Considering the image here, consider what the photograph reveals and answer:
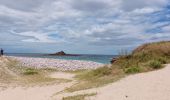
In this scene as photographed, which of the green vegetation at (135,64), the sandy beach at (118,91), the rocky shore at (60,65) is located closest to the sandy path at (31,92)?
the sandy beach at (118,91)

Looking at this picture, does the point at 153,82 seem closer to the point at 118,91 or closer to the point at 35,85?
the point at 118,91

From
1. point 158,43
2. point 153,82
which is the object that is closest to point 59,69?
point 158,43

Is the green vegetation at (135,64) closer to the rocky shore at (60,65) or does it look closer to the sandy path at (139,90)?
the sandy path at (139,90)

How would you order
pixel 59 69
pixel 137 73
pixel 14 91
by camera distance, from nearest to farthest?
pixel 14 91 → pixel 137 73 → pixel 59 69

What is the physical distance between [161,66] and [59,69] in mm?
13613

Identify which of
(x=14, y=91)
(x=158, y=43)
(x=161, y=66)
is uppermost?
Answer: (x=158, y=43)

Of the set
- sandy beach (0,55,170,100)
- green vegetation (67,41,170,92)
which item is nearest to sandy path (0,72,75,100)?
sandy beach (0,55,170,100)

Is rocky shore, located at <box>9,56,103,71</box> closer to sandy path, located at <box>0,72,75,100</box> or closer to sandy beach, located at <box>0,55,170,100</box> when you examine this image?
sandy path, located at <box>0,72,75,100</box>

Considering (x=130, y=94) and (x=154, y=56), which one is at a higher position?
(x=154, y=56)

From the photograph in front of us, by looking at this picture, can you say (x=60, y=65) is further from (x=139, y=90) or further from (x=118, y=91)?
(x=139, y=90)

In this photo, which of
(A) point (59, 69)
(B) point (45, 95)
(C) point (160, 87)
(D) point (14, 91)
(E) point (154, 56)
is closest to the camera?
(C) point (160, 87)

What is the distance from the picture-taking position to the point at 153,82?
15.7m

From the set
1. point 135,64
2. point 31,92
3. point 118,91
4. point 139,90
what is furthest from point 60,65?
point 139,90

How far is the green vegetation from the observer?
20.7 meters
